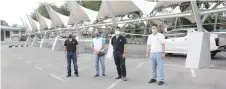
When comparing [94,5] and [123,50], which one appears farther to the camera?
[94,5]

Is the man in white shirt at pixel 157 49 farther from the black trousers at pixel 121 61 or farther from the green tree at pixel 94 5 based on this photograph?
the green tree at pixel 94 5

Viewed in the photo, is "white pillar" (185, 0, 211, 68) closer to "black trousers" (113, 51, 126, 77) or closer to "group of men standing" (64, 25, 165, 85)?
"group of men standing" (64, 25, 165, 85)

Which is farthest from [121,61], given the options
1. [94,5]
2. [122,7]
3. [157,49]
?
[94,5]

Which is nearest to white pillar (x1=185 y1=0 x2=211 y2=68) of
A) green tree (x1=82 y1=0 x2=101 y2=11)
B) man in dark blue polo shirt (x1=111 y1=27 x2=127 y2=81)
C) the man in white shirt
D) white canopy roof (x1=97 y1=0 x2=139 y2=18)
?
the man in white shirt

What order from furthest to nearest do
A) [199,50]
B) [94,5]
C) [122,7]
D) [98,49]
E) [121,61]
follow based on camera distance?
1. [94,5]
2. [122,7]
3. [98,49]
4. [199,50]
5. [121,61]

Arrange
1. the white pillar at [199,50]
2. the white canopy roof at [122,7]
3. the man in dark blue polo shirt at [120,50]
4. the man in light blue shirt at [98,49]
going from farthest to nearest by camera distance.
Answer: the white canopy roof at [122,7] < the man in light blue shirt at [98,49] < the white pillar at [199,50] < the man in dark blue polo shirt at [120,50]

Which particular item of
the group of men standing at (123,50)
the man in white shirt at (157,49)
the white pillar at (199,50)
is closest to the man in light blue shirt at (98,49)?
the group of men standing at (123,50)

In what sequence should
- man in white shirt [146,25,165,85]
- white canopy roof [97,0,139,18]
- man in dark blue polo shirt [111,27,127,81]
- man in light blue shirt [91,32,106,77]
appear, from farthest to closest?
white canopy roof [97,0,139,18] → man in light blue shirt [91,32,106,77] → man in dark blue polo shirt [111,27,127,81] → man in white shirt [146,25,165,85]

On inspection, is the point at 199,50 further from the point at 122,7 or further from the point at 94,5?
the point at 94,5

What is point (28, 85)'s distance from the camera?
28.1 feet

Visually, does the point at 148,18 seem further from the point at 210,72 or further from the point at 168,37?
the point at 210,72

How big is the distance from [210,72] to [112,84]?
3351 millimetres

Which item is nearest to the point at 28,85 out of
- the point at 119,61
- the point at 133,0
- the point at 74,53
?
the point at 74,53

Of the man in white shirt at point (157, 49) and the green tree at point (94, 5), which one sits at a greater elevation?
the green tree at point (94, 5)
